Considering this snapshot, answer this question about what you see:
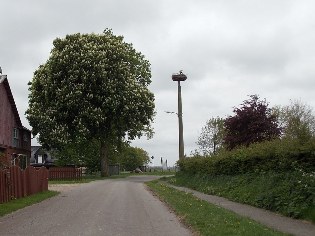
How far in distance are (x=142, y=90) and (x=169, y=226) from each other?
127 ft

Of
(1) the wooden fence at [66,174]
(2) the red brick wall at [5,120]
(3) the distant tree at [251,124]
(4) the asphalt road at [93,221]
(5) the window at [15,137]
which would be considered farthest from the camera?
(1) the wooden fence at [66,174]

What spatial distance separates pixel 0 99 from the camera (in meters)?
41.9

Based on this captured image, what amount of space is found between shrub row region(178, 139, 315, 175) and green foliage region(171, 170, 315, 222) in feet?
0.90

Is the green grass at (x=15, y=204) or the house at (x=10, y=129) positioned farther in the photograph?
the house at (x=10, y=129)

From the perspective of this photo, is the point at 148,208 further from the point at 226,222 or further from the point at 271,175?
the point at 226,222

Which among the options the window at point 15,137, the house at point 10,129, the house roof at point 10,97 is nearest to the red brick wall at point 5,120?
the house at point 10,129

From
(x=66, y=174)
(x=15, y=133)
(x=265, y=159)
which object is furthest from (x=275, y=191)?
(x=66, y=174)

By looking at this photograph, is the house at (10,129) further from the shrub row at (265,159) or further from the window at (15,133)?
the shrub row at (265,159)

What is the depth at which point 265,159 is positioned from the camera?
62.6ft

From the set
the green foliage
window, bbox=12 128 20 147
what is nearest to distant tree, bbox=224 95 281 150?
the green foliage

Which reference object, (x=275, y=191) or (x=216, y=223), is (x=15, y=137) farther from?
(x=216, y=223)

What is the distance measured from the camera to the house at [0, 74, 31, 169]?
139 ft

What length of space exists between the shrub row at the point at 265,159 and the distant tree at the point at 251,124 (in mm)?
4478

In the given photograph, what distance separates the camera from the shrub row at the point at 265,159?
50.3 feet
